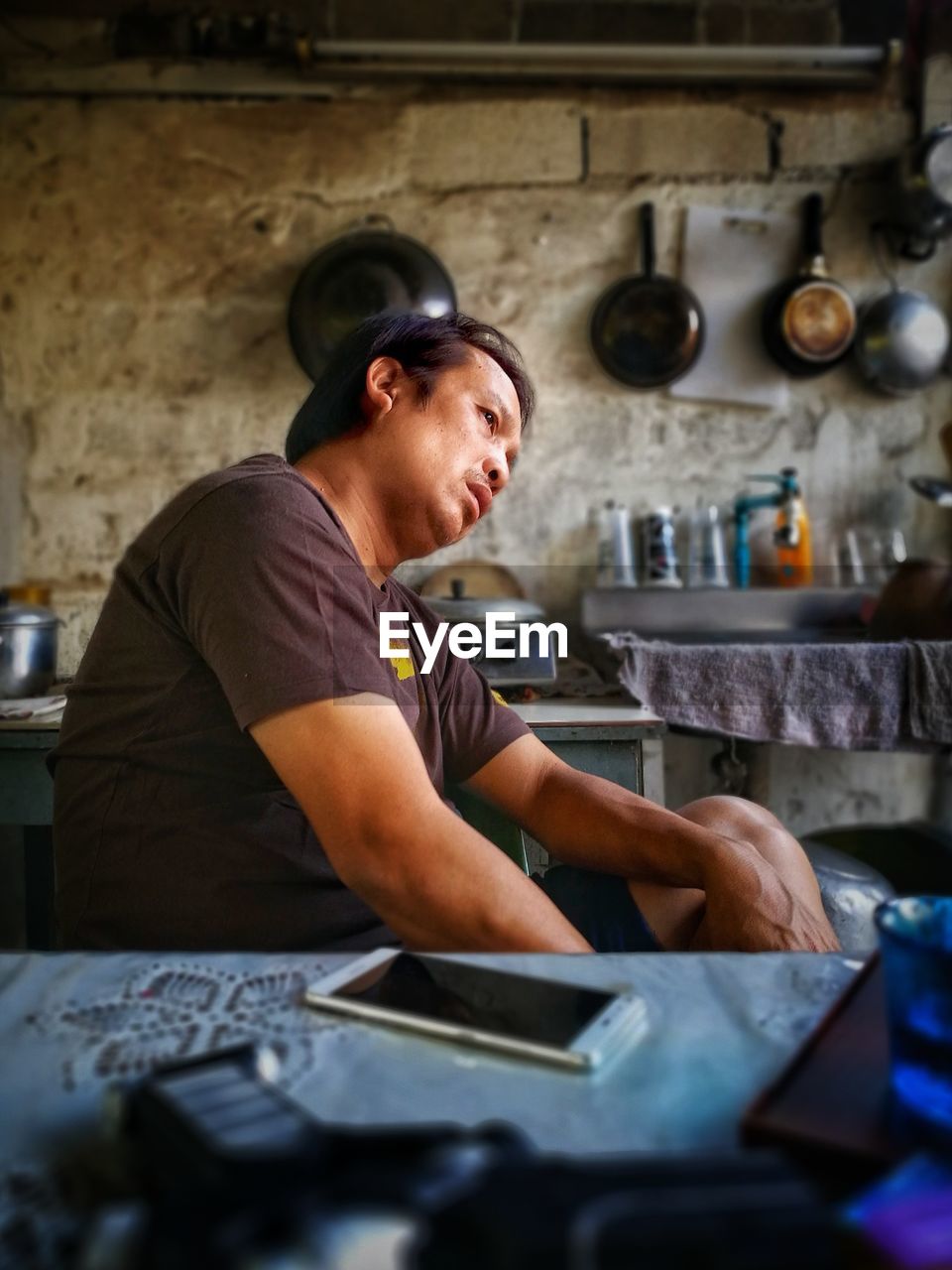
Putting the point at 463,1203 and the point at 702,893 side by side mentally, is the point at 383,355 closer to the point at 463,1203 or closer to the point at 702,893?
the point at 702,893

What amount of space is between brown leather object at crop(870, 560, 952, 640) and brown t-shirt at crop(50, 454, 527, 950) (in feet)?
5.75

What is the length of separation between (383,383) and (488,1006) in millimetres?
853

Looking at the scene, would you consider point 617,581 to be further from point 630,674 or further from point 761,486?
point 630,674

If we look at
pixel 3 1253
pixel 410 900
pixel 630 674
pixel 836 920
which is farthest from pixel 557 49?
pixel 3 1253

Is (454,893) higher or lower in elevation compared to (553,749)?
higher

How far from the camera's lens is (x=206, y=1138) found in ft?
1.25

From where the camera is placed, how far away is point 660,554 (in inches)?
116

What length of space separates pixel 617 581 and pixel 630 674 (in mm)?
926

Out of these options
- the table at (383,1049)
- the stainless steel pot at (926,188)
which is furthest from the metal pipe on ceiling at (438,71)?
the table at (383,1049)

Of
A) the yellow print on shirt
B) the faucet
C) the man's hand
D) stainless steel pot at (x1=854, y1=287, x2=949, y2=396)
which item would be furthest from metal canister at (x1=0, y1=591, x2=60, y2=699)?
stainless steel pot at (x1=854, y1=287, x2=949, y2=396)

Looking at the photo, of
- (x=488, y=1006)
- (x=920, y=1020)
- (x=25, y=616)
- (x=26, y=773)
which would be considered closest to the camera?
(x=920, y=1020)

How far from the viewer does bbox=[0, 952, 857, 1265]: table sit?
0.50 meters

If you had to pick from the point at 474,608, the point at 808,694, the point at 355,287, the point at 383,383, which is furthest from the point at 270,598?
the point at 355,287

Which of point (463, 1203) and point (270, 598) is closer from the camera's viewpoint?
point (463, 1203)
